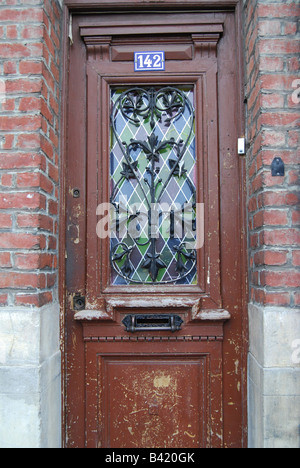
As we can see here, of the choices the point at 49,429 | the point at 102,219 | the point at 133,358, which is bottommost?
the point at 49,429

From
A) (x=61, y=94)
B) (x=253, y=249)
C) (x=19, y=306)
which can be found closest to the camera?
(x=19, y=306)

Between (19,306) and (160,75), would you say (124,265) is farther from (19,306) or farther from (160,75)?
(160,75)

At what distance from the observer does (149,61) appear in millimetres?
2369

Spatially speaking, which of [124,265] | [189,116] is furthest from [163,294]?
[189,116]

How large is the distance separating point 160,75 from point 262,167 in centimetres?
92

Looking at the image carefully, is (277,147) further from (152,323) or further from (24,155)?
(24,155)

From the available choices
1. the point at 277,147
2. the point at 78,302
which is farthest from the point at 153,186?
the point at 78,302

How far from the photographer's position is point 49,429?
6.63ft

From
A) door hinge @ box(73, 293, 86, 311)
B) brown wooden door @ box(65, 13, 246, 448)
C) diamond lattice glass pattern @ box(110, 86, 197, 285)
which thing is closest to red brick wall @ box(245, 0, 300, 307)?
brown wooden door @ box(65, 13, 246, 448)

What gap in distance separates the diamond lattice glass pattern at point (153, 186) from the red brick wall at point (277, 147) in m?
→ 0.46

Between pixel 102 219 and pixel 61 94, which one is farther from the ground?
pixel 61 94

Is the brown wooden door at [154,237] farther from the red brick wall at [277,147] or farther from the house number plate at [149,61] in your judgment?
the red brick wall at [277,147]

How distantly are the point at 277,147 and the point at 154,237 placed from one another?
88 centimetres

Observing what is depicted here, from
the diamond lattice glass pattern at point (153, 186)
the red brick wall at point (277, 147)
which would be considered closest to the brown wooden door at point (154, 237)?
the diamond lattice glass pattern at point (153, 186)
